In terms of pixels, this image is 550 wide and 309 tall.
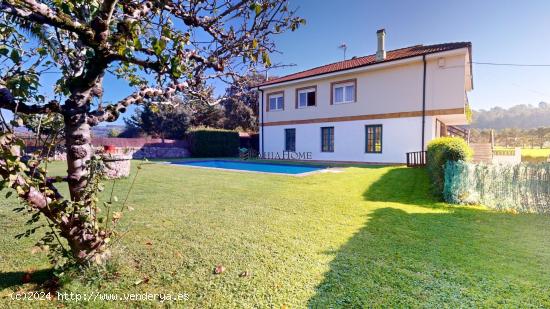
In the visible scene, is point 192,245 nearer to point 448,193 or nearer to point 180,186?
point 180,186

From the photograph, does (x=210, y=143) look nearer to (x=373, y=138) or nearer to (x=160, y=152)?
(x=160, y=152)

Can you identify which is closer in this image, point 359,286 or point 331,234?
point 359,286

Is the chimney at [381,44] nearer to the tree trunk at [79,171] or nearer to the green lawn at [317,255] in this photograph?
the green lawn at [317,255]

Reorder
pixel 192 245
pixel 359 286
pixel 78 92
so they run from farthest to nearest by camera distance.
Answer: pixel 192 245, pixel 359 286, pixel 78 92

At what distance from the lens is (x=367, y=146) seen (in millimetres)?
20312

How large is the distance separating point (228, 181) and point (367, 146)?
1296 centimetres

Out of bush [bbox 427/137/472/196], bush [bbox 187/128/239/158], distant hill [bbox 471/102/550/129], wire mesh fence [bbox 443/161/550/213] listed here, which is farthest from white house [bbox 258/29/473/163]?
distant hill [bbox 471/102/550/129]

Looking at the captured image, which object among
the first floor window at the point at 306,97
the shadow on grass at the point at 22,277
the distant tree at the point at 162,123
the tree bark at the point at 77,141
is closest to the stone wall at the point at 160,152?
the distant tree at the point at 162,123

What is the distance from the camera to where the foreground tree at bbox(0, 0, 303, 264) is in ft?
8.02

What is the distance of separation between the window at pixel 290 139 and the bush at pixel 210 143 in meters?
7.98

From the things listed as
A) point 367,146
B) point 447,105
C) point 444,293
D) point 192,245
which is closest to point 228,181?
point 192,245

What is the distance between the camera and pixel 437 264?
380 cm

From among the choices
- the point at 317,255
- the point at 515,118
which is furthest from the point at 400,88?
the point at 515,118

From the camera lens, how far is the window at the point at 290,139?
24748 millimetres
